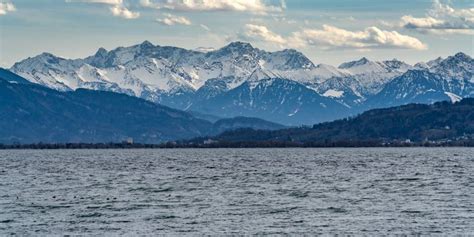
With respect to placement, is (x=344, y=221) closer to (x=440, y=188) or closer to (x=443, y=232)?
(x=443, y=232)

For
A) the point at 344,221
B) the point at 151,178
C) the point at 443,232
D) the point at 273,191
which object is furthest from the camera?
the point at 151,178

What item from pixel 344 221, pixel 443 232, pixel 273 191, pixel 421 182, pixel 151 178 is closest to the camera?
pixel 443 232

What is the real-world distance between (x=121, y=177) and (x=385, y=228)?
88.9 meters

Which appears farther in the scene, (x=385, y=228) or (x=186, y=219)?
(x=186, y=219)

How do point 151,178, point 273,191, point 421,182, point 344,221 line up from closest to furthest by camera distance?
point 344,221 → point 273,191 → point 421,182 → point 151,178

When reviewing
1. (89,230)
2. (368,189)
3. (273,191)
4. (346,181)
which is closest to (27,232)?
(89,230)

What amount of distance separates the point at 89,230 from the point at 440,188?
6190cm

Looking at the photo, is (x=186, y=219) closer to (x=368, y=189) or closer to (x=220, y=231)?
(x=220, y=231)

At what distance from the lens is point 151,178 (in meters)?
169

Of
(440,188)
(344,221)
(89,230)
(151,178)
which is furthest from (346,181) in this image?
(89,230)

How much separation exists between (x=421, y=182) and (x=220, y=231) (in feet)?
224

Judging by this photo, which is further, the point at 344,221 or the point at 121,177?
the point at 121,177

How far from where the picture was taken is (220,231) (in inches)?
3506

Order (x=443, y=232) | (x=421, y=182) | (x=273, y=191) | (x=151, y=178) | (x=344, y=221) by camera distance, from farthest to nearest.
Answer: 1. (x=151, y=178)
2. (x=421, y=182)
3. (x=273, y=191)
4. (x=344, y=221)
5. (x=443, y=232)
